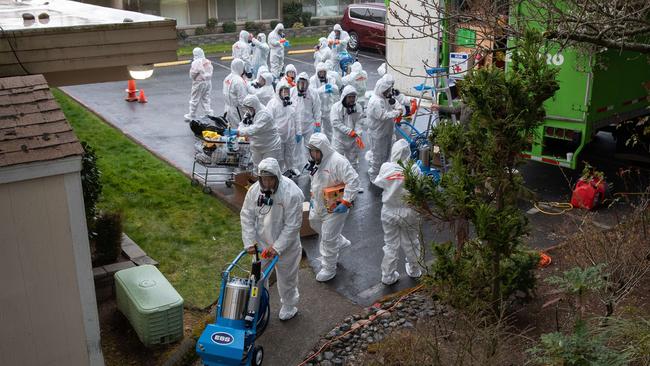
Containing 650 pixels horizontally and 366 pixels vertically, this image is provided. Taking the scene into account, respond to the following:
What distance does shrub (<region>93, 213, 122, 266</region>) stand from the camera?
865 cm

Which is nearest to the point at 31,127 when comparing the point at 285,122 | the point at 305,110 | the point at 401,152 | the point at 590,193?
the point at 401,152

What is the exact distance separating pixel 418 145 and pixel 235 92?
180 inches

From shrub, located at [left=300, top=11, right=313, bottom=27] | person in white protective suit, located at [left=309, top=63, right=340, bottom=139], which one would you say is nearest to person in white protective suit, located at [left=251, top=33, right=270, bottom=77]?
person in white protective suit, located at [left=309, top=63, right=340, bottom=139]

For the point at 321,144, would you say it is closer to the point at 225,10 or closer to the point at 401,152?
the point at 401,152

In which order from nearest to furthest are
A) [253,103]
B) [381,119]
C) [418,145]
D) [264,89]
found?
[253,103]
[418,145]
[381,119]
[264,89]

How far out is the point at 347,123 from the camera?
1260cm

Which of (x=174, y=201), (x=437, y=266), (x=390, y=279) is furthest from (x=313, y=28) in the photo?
(x=437, y=266)

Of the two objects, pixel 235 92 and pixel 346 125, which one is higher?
pixel 235 92

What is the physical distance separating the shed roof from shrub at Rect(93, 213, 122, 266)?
2452 mm

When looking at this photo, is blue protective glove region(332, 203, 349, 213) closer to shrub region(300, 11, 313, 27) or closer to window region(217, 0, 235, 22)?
window region(217, 0, 235, 22)

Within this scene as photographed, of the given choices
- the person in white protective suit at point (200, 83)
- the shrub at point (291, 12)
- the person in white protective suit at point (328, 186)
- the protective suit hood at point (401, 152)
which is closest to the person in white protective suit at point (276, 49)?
the person in white protective suit at point (200, 83)

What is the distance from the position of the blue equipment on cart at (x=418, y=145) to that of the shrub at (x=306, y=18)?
18.2 metres

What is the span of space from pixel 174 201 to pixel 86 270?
208 inches

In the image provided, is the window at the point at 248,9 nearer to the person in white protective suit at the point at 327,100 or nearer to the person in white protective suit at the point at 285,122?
the person in white protective suit at the point at 327,100
